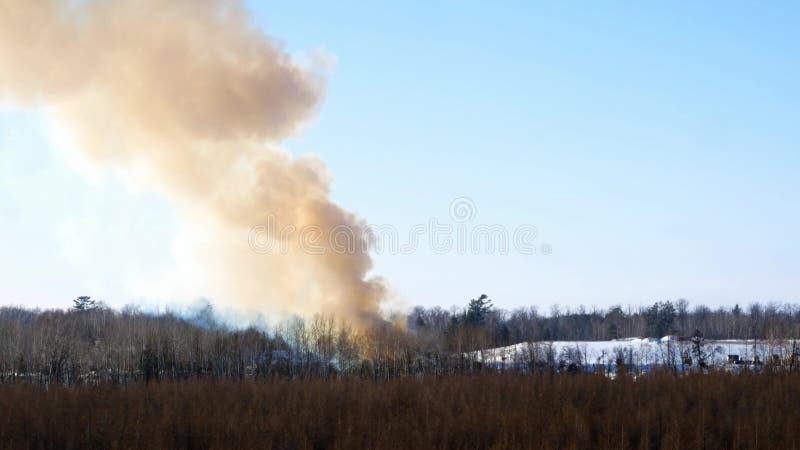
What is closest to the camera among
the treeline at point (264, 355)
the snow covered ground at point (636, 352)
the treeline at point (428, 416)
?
the treeline at point (428, 416)

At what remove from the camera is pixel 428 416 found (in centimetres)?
2228

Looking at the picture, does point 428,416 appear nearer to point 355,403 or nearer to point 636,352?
point 355,403

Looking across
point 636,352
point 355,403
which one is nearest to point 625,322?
point 636,352

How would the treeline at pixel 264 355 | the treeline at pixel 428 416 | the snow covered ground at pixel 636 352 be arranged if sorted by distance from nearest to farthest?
the treeline at pixel 428 416, the treeline at pixel 264 355, the snow covered ground at pixel 636 352

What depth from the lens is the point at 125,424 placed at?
70.1 feet

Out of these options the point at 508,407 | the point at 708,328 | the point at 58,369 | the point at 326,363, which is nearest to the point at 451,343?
the point at 326,363

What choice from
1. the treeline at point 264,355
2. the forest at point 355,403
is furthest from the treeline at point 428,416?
the treeline at point 264,355

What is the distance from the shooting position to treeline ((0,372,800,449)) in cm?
1914

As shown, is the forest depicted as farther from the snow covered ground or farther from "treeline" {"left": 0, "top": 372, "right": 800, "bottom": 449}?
the snow covered ground

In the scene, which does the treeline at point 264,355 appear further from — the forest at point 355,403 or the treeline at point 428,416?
the treeline at point 428,416

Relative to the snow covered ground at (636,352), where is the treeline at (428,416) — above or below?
above

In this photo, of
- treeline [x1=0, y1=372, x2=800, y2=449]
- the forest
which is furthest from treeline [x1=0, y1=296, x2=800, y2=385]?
treeline [x1=0, y1=372, x2=800, y2=449]

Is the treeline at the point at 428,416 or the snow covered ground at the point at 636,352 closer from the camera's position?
the treeline at the point at 428,416

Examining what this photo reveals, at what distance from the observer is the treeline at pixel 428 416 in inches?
754
